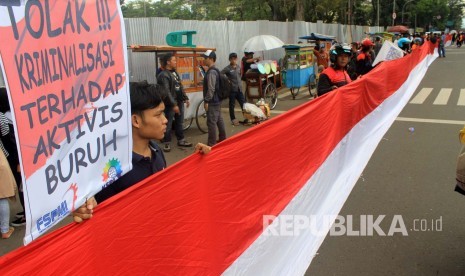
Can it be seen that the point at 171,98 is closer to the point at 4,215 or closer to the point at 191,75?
the point at 191,75

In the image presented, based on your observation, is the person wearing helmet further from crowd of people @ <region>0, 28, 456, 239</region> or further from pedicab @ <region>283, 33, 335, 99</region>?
pedicab @ <region>283, 33, 335, 99</region>

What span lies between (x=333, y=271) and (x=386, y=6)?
73720 mm

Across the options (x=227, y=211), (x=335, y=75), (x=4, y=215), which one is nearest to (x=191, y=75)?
(x=335, y=75)

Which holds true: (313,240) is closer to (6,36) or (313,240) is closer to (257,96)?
(6,36)

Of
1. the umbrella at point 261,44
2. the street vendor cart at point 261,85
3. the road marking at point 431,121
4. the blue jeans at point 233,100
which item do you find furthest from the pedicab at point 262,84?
the road marking at point 431,121

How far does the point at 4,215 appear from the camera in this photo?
409cm

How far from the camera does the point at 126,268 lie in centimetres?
170

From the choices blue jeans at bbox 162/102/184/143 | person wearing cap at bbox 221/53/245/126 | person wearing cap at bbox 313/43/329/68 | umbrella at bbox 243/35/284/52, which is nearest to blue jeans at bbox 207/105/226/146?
blue jeans at bbox 162/102/184/143

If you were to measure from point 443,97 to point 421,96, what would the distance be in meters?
0.60

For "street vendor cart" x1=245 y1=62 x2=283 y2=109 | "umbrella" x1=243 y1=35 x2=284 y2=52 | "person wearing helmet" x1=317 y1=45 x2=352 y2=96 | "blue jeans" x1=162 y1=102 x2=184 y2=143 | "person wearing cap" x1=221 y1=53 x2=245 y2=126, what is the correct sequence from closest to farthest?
"person wearing helmet" x1=317 y1=45 x2=352 y2=96 → "blue jeans" x1=162 y1=102 x2=184 y2=143 → "person wearing cap" x1=221 y1=53 x2=245 y2=126 → "street vendor cart" x1=245 y1=62 x2=283 y2=109 → "umbrella" x1=243 y1=35 x2=284 y2=52

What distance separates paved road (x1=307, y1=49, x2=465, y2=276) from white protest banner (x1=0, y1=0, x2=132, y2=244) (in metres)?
2.33

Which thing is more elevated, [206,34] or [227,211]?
[206,34]

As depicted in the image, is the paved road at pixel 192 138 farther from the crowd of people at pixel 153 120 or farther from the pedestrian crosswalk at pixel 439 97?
the pedestrian crosswalk at pixel 439 97

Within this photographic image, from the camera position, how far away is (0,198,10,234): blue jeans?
405 centimetres
